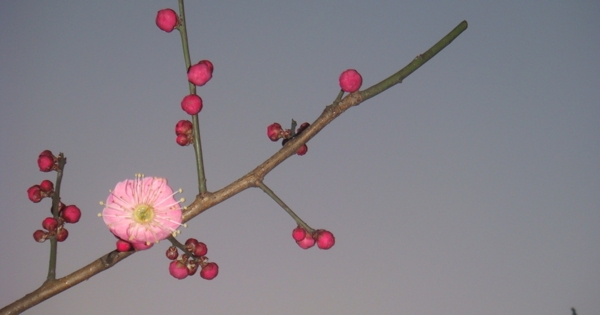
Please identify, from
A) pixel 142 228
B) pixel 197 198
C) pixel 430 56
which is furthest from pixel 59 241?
pixel 430 56

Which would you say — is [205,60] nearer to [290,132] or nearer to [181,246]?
[290,132]

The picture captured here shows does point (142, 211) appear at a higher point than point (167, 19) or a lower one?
lower

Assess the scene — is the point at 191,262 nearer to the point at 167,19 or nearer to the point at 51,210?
the point at 51,210

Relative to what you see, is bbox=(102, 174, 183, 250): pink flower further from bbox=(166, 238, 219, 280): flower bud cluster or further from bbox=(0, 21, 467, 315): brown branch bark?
bbox=(166, 238, 219, 280): flower bud cluster

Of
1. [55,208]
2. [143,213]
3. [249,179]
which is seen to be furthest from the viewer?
[55,208]

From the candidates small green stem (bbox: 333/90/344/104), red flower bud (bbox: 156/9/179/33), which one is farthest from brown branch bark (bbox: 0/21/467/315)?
red flower bud (bbox: 156/9/179/33)

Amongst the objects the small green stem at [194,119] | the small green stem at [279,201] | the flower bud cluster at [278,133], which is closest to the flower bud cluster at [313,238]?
the small green stem at [279,201]

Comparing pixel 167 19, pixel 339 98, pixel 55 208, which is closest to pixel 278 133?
pixel 339 98
